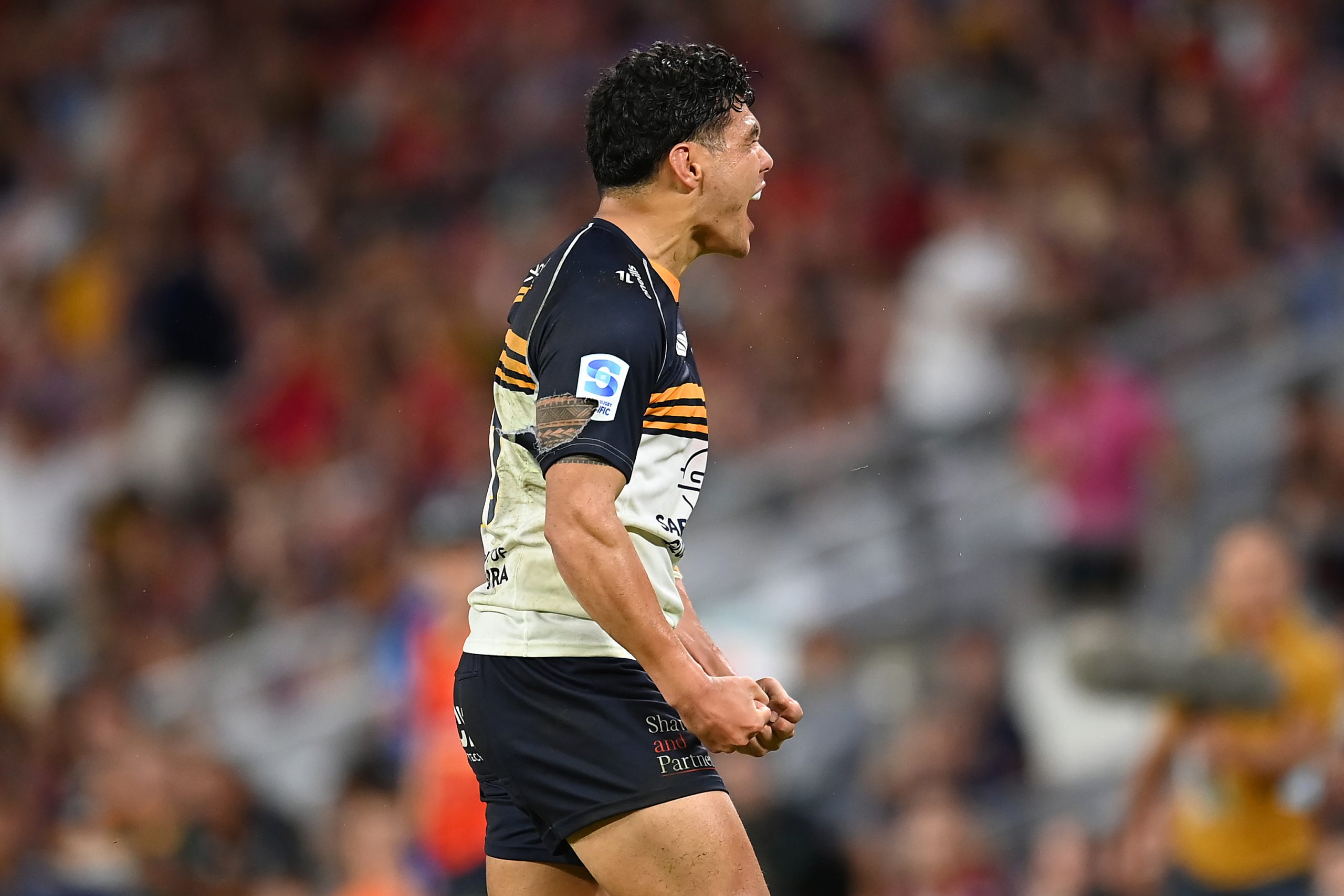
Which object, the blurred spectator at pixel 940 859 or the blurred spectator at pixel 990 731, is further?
the blurred spectator at pixel 990 731

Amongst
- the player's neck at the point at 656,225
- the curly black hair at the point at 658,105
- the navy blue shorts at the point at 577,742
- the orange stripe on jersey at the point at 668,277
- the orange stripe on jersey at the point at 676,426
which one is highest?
the curly black hair at the point at 658,105

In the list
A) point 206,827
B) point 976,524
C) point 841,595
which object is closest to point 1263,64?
point 976,524

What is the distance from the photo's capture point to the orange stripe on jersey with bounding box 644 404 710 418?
11.3ft

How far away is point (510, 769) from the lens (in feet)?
11.5

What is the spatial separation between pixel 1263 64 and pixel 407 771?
18.3 feet

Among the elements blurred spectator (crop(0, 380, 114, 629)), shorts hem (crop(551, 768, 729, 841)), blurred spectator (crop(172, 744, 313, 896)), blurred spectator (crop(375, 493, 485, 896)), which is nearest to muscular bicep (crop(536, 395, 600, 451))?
shorts hem (crop(551, 768, 729, 841))

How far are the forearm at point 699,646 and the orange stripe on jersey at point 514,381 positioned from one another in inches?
19.3

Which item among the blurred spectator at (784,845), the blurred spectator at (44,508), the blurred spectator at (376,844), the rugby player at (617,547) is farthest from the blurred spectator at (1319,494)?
the blurred spectator at (44,508)

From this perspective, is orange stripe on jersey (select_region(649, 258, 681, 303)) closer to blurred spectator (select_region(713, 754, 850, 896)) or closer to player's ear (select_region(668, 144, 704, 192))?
player's ear (select_region(668, 144, 704, 192))

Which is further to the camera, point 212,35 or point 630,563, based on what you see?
point 212,35

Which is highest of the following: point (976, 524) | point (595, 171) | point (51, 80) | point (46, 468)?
point (51, 80)

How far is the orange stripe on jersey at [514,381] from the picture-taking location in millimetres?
3490

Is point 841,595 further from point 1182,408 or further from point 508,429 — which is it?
point 508,429

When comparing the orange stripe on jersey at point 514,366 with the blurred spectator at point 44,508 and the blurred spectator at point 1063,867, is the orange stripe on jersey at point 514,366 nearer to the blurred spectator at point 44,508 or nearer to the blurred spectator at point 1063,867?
the blurred spectator at point 1063,867
